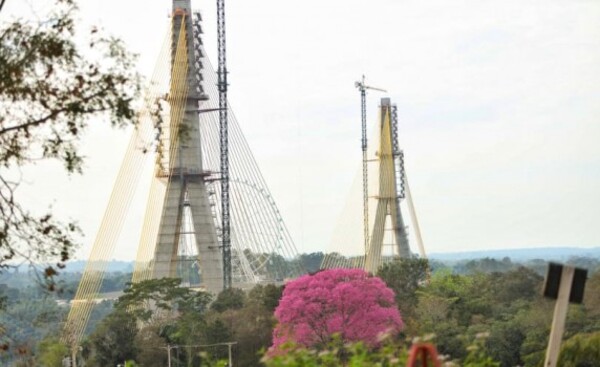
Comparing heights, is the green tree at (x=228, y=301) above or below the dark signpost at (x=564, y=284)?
below

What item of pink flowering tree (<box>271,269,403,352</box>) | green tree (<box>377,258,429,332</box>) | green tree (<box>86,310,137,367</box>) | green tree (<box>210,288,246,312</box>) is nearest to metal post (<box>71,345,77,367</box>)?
green tree (<box>86,310,137,367</box>)

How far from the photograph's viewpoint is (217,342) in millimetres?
41625

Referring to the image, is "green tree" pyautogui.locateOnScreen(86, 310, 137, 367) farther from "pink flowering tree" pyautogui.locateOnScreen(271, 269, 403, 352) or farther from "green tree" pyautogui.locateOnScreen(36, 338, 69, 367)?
"pink flowering tree" pyautogui.locateOnScreen(271, 269, 403, 352)

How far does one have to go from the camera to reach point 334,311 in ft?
133

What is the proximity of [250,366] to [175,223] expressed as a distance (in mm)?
11122

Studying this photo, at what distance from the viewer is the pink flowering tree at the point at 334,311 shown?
130 ft

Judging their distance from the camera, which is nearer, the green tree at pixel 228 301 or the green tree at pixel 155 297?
the green tree at pixel 155 297

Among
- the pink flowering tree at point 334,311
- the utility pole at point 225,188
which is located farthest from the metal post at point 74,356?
the utility pole at point 225,188

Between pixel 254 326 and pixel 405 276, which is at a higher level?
pixel 405 276

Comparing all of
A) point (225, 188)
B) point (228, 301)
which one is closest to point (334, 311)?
point (228, 301)

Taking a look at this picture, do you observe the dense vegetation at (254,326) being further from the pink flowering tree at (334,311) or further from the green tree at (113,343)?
the pink flowering tree at (334,311)

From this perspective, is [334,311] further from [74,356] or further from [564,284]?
[564,284]

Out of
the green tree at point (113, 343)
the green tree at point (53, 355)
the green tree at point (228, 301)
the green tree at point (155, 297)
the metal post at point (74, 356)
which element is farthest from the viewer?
the green tree at point (228, 301)

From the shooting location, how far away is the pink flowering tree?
39.6 m
